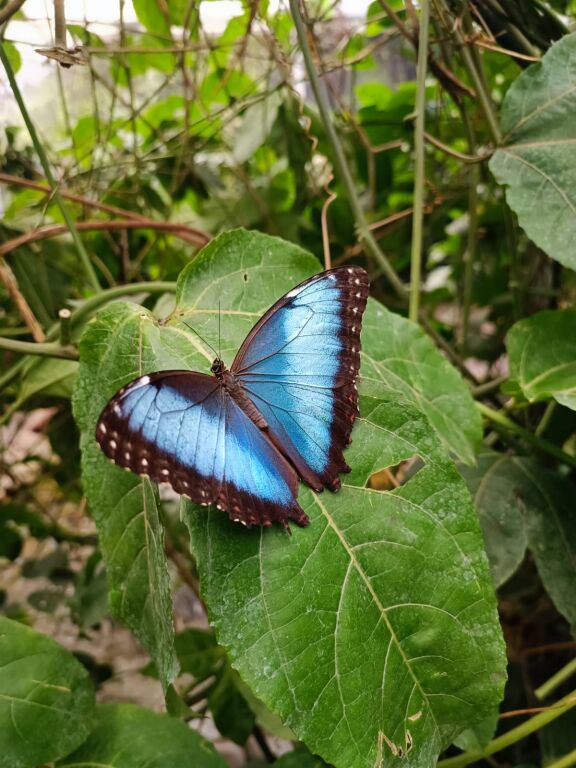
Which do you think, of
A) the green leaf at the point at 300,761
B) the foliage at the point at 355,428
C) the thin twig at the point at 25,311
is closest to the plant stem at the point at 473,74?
the foliage at the point at 355,428

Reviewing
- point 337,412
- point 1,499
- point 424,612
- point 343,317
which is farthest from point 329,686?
point 1,499

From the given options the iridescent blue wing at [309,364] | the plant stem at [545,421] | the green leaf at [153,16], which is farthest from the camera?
the green leaf at [153,16]

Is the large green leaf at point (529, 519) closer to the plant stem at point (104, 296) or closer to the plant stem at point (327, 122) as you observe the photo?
the plant stem at point (327, 122)

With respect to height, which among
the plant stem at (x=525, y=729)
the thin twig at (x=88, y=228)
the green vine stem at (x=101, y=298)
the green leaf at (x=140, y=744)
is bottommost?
the plant stem at (x=525, y=729)

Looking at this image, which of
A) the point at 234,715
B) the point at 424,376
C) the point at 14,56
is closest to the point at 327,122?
the point at 424,376

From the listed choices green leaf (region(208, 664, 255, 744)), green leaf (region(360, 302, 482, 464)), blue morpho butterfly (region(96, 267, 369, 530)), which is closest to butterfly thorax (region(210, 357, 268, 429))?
blue morpho butterfly (region(96, 267, 369, 530))

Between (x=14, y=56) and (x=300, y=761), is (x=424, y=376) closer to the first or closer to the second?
(x=300, y=761)
